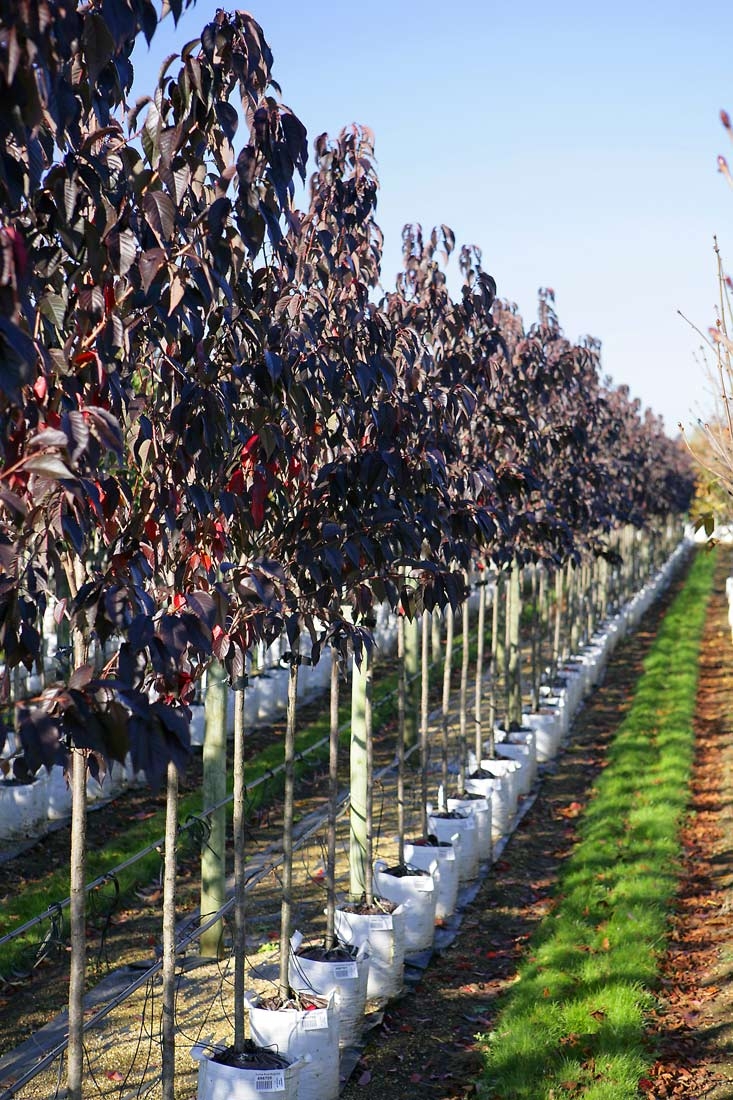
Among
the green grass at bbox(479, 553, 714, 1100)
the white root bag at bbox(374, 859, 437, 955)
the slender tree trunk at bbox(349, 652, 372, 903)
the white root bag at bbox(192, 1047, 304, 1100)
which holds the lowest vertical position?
the green grass at bbox(479, 553, 714, 1100)

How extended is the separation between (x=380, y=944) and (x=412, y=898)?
855 millimetres

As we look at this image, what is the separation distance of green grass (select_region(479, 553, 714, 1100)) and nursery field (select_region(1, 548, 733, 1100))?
0.06 feet

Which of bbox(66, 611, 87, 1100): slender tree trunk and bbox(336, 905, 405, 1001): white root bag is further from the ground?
bbox(66, 611, 87, 1100): slender tree trunk

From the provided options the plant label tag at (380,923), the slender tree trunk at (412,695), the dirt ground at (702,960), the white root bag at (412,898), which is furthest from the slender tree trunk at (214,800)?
the slender tree trunk at (412,695)

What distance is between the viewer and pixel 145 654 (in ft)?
10.4

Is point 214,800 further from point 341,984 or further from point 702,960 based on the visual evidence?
point 702,960

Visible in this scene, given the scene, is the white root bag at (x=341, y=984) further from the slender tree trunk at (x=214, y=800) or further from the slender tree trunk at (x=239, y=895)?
the slender tree trunk at (x=214, y=800)

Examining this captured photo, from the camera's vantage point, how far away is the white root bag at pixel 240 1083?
5.05 m

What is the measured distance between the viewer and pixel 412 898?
8102mm

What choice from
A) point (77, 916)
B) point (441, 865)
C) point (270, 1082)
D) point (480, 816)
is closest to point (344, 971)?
point (270, 1082)

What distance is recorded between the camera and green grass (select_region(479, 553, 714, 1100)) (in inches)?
236

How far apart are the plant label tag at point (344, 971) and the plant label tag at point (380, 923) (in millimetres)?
723

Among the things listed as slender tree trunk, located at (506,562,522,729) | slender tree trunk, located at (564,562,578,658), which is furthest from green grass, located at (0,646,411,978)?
slender tree trunk, located at (564,562,578,658)

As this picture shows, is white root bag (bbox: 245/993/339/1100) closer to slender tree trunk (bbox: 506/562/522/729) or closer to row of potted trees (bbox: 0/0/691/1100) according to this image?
row of potted trees (bbox: 0/0/691/1100)
